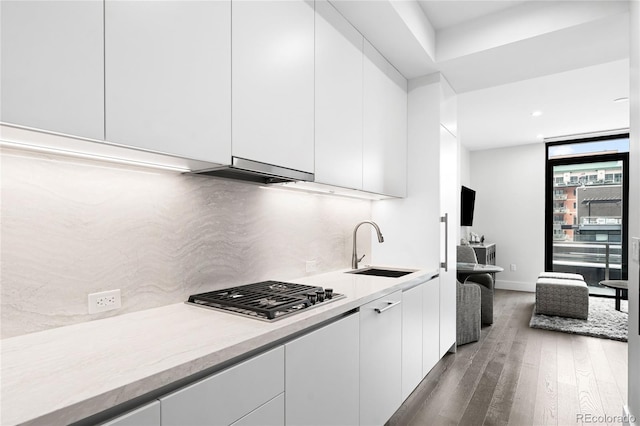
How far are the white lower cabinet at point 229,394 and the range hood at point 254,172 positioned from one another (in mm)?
721

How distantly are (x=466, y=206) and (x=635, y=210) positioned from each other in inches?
179

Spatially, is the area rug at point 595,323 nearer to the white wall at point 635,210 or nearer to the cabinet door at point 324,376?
the white wall at point 635,210

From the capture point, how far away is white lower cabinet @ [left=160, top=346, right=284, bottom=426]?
0.90 meters

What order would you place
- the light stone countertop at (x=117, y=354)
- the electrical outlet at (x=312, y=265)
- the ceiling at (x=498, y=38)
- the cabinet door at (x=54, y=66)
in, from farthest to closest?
the electrical outlet at (x=312, y=265)
the ceiling at (x=498, y=38)
the cabinet door at (x=54, y=66)
the light stone countertop at (x=117, y=354)

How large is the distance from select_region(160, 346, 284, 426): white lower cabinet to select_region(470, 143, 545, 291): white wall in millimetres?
6633

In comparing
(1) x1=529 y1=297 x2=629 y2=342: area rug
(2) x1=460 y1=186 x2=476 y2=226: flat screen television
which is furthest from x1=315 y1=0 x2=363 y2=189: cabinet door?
(2) x1=460 y1=186 x2=476 y2=226: flat screen television

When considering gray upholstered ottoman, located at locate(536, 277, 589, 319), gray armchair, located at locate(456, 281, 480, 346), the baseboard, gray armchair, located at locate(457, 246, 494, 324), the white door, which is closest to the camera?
the white door

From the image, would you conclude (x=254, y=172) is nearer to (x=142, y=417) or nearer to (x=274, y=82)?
(x=274, y=82)

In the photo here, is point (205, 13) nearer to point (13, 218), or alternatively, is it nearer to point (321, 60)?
point (321, 60)

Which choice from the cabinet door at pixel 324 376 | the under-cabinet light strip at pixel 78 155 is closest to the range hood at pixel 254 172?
the under-cabinet light strip at pixel 78 155

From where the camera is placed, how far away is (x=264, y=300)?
4.86ft

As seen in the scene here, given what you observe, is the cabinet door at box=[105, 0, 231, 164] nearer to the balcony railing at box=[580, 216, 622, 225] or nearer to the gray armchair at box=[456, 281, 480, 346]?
the gray armchair at box=[456, 281, 480, 346]

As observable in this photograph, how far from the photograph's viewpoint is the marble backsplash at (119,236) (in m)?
1.11

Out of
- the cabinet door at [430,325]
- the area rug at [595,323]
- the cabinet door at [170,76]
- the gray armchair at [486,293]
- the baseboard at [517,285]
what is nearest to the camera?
the cabinet door at [170,76]
